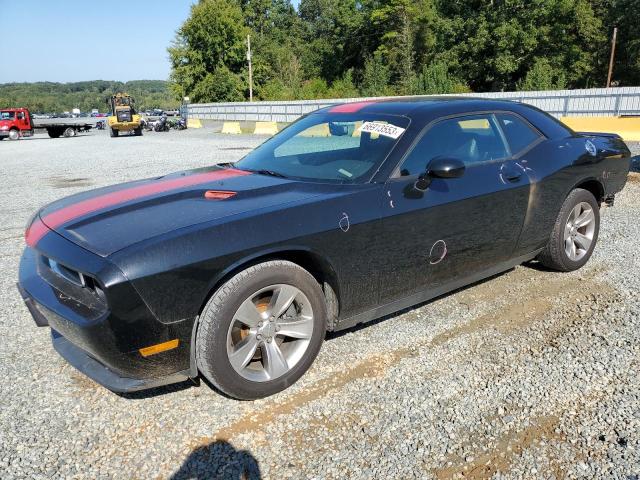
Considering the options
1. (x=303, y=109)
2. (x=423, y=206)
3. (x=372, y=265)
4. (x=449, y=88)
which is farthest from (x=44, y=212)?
(x=449, y=88)

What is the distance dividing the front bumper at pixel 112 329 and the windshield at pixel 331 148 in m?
1.41

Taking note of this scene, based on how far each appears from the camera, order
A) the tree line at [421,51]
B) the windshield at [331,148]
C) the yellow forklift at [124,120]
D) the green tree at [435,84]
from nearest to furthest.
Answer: the windshield at [331,148], the yellow forklift at [124,120], the green tree at [435,84], the tree line at [421,51]

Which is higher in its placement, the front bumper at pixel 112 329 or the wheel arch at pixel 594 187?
the wheel arch at pixel 594 187

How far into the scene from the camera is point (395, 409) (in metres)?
2.62

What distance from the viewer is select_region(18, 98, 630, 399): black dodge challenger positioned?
234 centimetres

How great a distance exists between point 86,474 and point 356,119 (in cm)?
273

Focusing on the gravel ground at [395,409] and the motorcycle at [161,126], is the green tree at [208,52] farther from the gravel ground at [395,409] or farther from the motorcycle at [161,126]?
the gravel ground at [395,409]

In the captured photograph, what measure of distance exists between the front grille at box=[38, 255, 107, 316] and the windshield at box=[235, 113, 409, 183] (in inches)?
57.6

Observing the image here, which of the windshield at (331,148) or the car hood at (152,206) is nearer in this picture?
the car hood at (152,206)

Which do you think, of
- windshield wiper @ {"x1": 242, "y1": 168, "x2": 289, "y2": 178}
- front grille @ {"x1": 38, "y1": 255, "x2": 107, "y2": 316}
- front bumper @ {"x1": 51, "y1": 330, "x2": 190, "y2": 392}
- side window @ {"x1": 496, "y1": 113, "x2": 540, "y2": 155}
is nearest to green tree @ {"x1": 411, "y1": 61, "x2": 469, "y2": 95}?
side window @ {"x1": 496, "y1": 113, "x2": 540, "y2": 155}

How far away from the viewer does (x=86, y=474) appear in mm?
2191

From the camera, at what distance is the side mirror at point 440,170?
122 inches

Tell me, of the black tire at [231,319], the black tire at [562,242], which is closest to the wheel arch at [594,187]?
the black tire at [562,242]

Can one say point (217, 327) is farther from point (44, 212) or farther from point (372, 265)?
point (44, 212)
